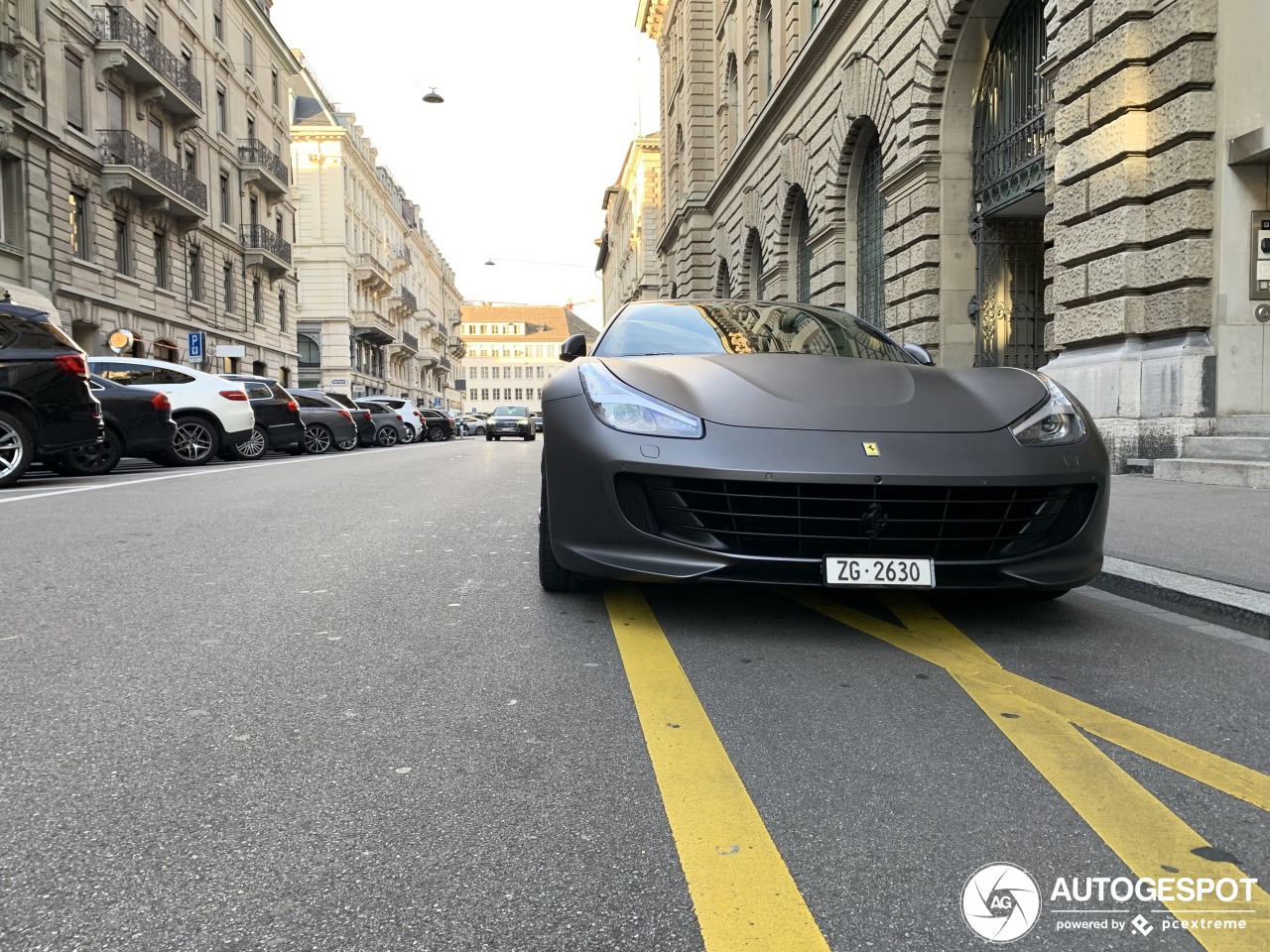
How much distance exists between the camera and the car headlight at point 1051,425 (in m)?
3.49

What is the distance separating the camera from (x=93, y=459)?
1181cm

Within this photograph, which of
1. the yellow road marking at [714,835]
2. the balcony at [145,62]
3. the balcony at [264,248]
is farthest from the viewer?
the balcony at [264,248]

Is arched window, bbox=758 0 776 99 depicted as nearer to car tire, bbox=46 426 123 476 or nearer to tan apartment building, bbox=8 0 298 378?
tan apartment building, bbox=8 0 298 378

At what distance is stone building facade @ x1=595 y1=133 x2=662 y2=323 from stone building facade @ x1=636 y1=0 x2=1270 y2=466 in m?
26.8

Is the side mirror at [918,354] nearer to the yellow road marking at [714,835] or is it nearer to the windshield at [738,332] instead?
the windshield at [738,332]

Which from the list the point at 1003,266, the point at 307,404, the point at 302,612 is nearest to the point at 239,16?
the point at 307,404

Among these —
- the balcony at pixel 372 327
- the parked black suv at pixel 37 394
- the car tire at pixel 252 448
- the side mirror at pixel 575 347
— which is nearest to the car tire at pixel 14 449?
the parked black suv at pixel 37 394

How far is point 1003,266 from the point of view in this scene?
14664 millimetres

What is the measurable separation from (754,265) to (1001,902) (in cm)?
2800

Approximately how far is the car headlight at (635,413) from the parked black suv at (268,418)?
14.8 m

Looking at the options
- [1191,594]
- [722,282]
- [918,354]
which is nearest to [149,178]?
[722,282]

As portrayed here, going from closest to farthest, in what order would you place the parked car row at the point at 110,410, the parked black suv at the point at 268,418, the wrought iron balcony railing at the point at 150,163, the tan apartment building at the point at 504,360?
the parked car row at the point at 110,410 < the parked black suv at the point at 268,418 < the wrought iron balcony railing at the point at 150,163 < the tan apartment building at the point at 504,360

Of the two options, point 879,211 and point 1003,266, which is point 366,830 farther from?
point 879,211

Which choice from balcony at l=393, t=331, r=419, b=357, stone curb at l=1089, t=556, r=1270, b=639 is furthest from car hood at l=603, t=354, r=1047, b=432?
balcony at l=393, t=331, r=419, b=357
